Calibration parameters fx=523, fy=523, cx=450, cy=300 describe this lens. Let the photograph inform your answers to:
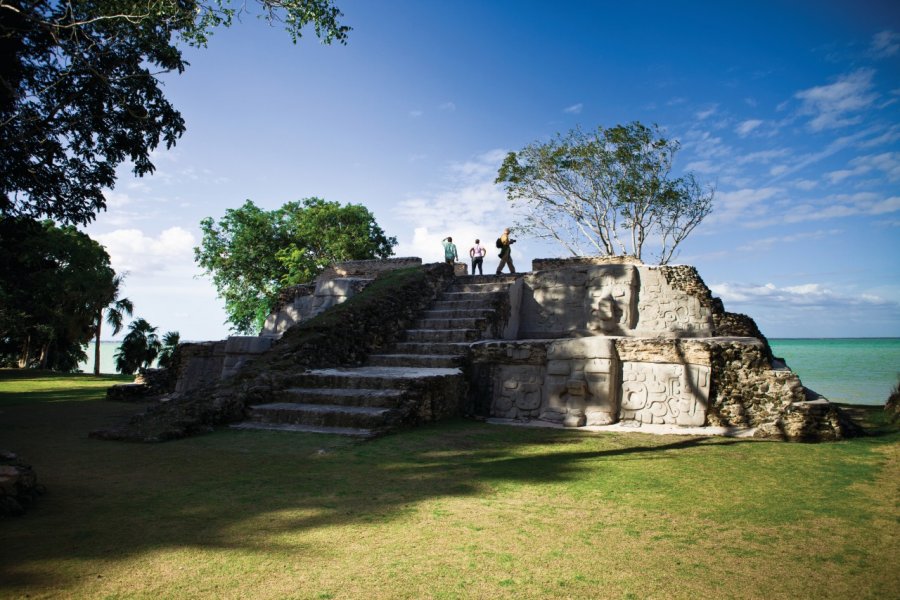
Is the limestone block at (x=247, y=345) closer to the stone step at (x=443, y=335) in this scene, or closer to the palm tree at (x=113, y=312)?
the stone step at (x=443, y=335)

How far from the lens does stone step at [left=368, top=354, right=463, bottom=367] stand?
7.77 metres

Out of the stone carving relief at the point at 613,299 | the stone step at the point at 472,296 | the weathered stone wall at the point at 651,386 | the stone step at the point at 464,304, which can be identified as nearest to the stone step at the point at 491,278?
the stone step at the point at 472,296

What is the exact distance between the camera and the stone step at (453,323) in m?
8.96

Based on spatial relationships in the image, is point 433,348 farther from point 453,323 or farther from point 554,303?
point 554,303

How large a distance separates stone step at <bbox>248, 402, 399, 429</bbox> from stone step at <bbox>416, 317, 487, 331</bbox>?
324 cm

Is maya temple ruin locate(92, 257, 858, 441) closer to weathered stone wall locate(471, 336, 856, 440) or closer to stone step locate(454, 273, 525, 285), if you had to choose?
weathered stone wall locate(471, 336, 856, 440)

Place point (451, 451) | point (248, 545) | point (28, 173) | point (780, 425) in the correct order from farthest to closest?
point (28, 173) < point (780, 425) < point (451, 451) < point (248, 545)

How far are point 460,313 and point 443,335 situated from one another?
34.4 inches

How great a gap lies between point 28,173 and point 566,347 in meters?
8.76

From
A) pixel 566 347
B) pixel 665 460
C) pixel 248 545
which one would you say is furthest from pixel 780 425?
pixel 248 545

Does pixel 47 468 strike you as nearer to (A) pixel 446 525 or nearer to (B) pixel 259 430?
(B) pixel 259 430

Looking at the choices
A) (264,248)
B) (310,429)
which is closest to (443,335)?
(310,429)

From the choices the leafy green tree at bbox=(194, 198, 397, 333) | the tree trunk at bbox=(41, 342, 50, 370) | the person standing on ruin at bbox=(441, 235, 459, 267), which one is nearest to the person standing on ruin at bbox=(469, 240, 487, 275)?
the person standing on ruin at bbox=(441, 235, 459, 267)

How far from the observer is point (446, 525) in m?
2.93
